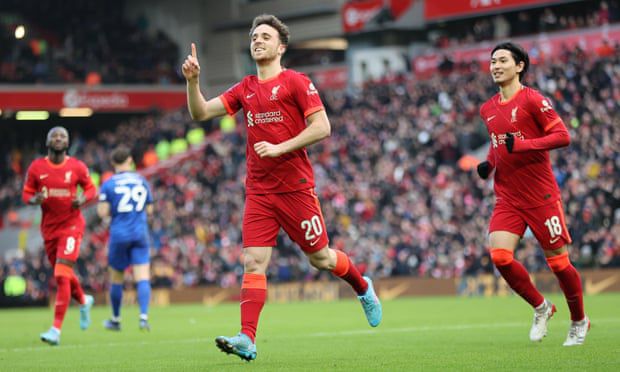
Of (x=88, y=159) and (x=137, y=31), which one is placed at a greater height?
(x=137, y=31)

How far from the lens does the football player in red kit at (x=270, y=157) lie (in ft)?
33.3

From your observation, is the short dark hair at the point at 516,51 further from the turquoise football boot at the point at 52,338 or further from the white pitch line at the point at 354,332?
the turquoise football boot at the point at 52,338

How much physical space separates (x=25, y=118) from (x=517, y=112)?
1710 inches

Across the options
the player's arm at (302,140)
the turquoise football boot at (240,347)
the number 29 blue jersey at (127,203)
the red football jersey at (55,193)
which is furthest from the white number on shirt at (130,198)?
the turquoise football boot at (240,347)

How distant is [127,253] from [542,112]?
307 inches

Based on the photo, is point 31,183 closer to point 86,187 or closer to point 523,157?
point 86,187

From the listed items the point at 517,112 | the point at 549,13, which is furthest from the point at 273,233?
the point at 549,13

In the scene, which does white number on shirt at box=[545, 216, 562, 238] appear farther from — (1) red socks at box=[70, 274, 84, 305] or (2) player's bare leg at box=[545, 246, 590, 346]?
(1) red socks at box=[70, 274, 84, 305]

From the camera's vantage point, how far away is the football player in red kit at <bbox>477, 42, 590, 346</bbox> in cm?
1157

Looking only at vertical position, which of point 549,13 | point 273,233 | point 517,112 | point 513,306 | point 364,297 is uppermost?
point 549,13

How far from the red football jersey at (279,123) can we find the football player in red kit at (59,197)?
5.16 meters

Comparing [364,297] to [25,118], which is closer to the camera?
[364,297]

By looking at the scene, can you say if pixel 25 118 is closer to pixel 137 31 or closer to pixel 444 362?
pixel 137 31

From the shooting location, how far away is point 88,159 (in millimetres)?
45781
